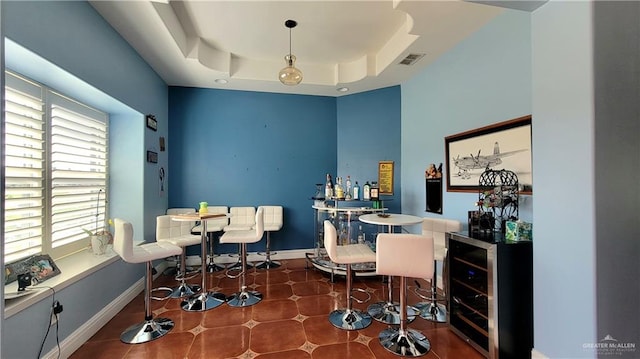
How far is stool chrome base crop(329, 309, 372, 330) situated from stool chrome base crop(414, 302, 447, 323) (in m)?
0.60

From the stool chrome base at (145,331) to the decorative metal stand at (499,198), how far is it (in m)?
2.99

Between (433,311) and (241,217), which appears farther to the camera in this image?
(241,217)

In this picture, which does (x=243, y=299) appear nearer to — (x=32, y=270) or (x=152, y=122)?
(x=32, y=270)

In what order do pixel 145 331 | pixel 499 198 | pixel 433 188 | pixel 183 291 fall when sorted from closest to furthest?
pixel 499 198 < pixel 145 331 < pixel 183 291 < pixel 433 188

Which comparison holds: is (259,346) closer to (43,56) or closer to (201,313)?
(201,313)

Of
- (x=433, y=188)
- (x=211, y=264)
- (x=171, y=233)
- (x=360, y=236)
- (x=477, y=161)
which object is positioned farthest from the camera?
(x=211, y=264)

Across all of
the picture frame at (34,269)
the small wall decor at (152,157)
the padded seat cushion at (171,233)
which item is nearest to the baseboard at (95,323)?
the picture frame at (34,269)

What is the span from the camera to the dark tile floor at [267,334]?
6.74 feet

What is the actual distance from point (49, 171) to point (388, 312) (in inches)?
132

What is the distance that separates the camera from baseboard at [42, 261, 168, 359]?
1.97m

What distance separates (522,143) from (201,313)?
3446 millimetres

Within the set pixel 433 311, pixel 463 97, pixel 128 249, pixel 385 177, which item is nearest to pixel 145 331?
pixel 128 249

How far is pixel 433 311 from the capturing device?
2658 mm

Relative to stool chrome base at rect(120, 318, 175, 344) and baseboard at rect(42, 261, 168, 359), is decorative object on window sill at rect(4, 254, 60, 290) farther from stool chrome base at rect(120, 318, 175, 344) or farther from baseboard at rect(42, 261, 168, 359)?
stool chrome base at rect(120, 318, 175, 344)
